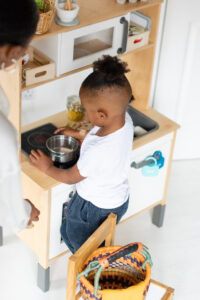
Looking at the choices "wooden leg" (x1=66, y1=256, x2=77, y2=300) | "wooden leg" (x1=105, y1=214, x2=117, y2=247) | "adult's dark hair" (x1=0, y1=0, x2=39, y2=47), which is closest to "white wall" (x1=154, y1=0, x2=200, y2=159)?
"wooden leg" (x1=105, y1=214, x2=117, y2=247)

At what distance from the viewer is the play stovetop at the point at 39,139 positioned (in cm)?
216

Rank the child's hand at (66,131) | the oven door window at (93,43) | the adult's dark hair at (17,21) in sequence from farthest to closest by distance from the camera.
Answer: the child's hand at (66,131)
the oven door window at (93,43)
the adult's dark hair at (17,21)

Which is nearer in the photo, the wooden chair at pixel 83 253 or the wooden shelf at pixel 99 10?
the wooden chair at pixel 83 253

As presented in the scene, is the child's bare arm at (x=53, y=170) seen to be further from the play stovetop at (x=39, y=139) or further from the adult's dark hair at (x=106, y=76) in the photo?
the adult's dark hair at (x=106, y=76)

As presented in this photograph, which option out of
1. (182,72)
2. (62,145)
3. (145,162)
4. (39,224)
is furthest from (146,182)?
(182,72)

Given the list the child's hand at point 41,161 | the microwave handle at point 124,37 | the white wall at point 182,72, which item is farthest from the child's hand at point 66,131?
the white wall at point 182,72

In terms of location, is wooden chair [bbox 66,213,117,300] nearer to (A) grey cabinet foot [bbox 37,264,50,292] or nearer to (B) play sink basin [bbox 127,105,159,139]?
(A) grey cabinet foot [bbox 37,264,50,292]

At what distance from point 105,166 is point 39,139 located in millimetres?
518

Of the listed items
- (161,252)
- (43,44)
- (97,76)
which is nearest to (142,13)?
(43,44)

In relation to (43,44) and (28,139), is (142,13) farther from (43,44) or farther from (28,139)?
(28,139)

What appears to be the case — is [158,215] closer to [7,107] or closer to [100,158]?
[100,158]

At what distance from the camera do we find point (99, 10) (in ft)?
6.85

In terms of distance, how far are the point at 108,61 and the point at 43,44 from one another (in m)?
0.39

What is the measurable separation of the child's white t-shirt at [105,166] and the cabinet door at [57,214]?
8 centimetres
